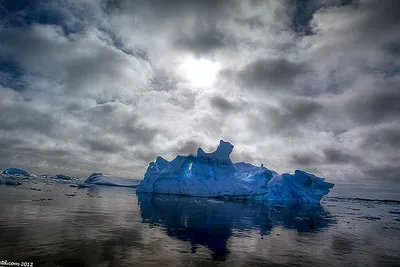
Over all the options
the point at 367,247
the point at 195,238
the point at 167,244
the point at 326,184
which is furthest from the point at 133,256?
the point at 326,184

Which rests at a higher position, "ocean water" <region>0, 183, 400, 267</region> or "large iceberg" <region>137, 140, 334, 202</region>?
"large iceberg" <region>137, 140, 334, 202</region>

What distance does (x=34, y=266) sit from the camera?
7.36 meters

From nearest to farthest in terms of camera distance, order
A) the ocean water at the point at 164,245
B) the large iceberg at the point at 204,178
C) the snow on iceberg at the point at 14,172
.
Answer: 1. the ocean water at the point at 164,245
2. the large iceberg at the point at 204,178
3. the snow on iceberg at the point at 14,172

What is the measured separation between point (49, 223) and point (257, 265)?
38.3 feet

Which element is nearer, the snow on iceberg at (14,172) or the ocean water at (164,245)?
the ocean water at (164,245)

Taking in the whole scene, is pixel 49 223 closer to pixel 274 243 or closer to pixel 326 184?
pixel 274 243

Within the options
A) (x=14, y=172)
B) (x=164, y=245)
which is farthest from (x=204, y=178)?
(x=14, y=172)

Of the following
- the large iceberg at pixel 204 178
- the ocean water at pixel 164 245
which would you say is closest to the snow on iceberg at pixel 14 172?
the large iceberg at pixel 204 178

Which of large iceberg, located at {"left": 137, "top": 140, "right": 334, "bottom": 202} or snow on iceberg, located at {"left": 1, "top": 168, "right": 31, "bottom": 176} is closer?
large iceberg, located at {"left": 137, "top": 140, "right": 334, "bottom": 202}

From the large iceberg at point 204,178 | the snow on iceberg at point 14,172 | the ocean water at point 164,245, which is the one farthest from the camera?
the snow on iceberg at point 14,172

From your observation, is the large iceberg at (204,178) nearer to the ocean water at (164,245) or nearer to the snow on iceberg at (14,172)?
the ocean water at (164,245)

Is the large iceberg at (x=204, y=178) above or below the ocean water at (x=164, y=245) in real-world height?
above

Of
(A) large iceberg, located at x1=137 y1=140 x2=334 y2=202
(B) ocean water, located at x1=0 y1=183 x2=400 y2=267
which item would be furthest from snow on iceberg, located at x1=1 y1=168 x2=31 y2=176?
(B) ocean water, located at x1=0 y1=183 x2=400 y2=267

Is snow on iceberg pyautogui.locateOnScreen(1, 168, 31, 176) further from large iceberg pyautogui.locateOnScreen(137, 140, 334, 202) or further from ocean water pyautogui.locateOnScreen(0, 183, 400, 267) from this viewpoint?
ocean water pyautogui.locateOnScreen(0, 183, 400, 267)
